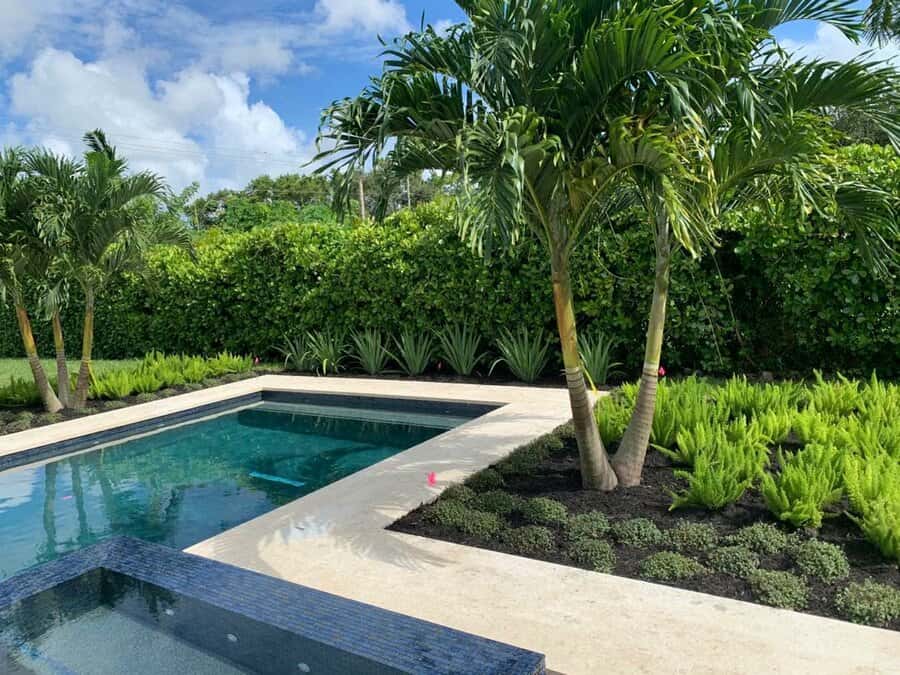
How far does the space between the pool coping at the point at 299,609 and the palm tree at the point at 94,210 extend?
4.79m

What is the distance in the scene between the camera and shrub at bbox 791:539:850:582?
Answer: 10.0 ft

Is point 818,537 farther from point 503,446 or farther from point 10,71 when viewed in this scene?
point 10,71

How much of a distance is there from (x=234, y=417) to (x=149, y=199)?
2.85 metres

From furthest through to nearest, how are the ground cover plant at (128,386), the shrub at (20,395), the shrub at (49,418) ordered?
1. the shrub at (20,395)
2. the ground cover plant at (128,386)
3. the shrub at (49,418)

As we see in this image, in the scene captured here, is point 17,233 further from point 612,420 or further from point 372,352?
point 612,420

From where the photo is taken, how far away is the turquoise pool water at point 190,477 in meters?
4.84

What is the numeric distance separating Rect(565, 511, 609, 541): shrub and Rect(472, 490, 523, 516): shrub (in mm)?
396

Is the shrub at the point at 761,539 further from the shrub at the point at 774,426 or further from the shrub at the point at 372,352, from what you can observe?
the shrub at the point at 372,352

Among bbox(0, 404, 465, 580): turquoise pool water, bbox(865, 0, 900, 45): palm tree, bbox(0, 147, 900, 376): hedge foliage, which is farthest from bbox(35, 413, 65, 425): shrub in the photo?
bbox(865, 0, 900, 45): palm tree

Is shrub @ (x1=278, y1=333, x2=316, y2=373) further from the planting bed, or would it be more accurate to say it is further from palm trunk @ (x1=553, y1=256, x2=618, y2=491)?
palm trunk @ (x1=553, y1=256, x2=618, y2=491)

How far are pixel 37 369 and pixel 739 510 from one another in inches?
308

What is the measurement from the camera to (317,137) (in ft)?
→ 12.0

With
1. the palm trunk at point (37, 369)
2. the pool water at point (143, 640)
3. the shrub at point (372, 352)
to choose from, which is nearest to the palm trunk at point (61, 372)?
the palm trunk at point (37, 369)

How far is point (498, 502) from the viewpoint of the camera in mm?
4156
